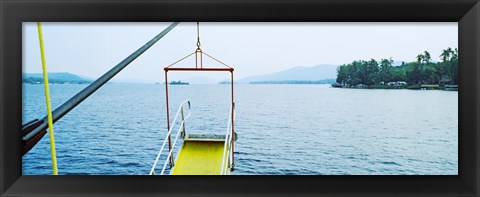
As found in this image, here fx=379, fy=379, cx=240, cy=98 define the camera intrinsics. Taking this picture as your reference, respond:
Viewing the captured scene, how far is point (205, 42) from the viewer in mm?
21250

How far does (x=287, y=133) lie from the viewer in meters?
12.4

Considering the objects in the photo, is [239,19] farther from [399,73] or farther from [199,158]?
[399,73]

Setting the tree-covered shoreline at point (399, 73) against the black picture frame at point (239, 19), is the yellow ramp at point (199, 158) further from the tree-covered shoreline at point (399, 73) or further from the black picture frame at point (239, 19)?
the tree-covered shoreline at point (399, 73)

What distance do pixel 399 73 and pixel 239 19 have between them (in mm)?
13069

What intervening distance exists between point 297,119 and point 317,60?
21.6 ft

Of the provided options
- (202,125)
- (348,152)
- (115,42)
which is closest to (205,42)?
(115,42)

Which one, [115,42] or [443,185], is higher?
[115,42]

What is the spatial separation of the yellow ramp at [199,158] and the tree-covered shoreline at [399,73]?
33.4ft

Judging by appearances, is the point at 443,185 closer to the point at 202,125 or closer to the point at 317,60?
the point at 202,125

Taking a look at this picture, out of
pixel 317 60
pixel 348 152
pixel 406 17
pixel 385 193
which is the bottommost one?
pixel 348 152

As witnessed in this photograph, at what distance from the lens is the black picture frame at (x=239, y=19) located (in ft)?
2.65

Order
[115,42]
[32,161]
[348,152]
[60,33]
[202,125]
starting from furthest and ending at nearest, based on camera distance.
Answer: [115,42], [60,33], [202,125], [348,152], [32,161]

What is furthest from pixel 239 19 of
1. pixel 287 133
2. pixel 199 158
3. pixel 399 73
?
pixel 399 73

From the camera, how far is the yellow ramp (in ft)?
9.56
